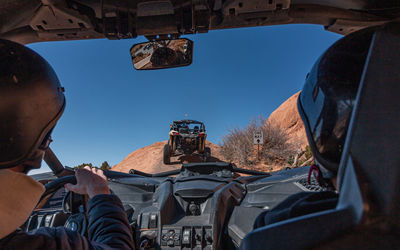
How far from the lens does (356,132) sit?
1.70ft

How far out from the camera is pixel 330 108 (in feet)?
2.27

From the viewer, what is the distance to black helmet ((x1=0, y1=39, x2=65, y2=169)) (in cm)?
95

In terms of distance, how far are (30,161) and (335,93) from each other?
1347 mm

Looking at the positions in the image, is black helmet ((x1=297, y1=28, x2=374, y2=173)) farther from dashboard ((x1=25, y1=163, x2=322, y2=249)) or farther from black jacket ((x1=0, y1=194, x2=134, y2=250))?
dashboard ((x1=25, y1=163, x2=322, y2=249))

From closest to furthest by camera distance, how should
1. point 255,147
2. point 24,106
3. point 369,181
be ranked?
1. point 369,181
2. point 24,106
3. point 255,147

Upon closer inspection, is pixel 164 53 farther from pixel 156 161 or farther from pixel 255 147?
pixel 156 161

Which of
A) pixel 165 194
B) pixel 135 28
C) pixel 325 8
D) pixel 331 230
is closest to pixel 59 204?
pixel 165 194

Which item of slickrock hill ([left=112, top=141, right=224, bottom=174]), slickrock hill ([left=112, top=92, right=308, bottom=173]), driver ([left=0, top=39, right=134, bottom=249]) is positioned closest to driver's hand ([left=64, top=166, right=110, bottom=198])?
driver ([left=0, top=39, right=134, bottom=249])

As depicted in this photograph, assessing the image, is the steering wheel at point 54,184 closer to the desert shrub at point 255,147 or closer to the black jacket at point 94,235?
the black jacket at point 94,235

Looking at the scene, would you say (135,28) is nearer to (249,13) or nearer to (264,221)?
(249,13)

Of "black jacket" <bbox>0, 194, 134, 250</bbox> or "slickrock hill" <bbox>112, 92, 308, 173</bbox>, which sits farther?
"slickrock hill" <bbox>112, 92, 308, 173</bbox>

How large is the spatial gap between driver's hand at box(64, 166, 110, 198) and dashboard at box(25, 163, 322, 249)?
36cm

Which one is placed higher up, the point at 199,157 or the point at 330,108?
the point at 330,108

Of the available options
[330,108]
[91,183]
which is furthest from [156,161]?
[330,108]
